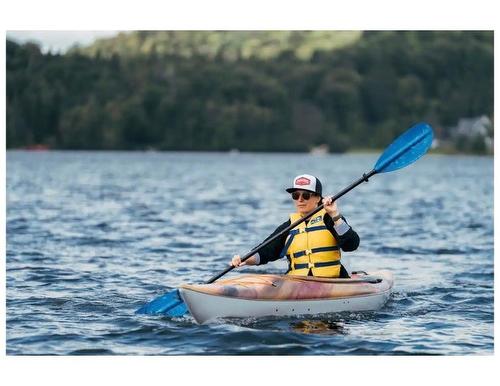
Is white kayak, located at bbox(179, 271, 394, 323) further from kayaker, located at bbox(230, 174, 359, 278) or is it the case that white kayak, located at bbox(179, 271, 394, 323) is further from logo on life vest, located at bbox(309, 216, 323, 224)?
logo on life vest, located at bbox(309, 216, 323, 224)

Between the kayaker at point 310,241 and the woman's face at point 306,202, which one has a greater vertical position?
the woman's face at point 306,202

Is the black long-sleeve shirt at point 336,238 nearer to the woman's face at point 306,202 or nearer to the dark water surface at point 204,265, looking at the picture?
the woman's face at point 306,202

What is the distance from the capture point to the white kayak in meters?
9.73

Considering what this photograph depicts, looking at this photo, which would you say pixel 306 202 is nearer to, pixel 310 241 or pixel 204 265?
pixel 310 241

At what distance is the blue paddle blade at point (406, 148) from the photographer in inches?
444

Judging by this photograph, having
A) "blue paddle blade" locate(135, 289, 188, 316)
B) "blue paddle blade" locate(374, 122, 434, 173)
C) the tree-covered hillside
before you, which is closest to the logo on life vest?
"blue paddle blade" locate(374, 122, 434, 173)

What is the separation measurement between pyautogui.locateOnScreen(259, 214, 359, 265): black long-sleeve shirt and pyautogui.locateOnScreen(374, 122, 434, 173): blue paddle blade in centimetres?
131

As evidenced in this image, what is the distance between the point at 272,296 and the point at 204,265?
5475mm

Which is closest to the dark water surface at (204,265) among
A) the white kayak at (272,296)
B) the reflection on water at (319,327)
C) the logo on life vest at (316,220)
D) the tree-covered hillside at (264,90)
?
the reflection on water at (319,327)

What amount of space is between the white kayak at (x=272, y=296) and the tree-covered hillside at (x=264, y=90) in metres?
36.4

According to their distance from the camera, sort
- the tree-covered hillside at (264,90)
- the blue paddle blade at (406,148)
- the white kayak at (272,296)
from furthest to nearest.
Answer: the tree-covered hillside at (264,90)
the blue paddle blade at (406,148)
the white kayak at (272,296)

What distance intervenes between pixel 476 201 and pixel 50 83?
671 inches

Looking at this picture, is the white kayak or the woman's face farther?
the woman's face
